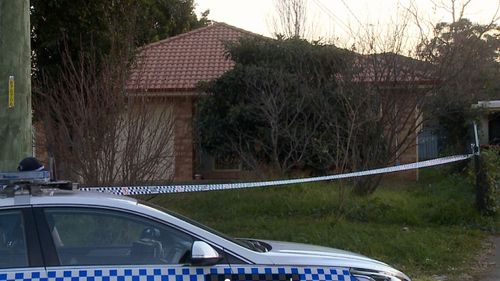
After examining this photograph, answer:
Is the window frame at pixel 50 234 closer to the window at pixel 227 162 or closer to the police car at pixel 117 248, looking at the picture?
the police car at pixel 117 248

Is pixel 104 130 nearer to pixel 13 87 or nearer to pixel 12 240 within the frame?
pixel 13 87

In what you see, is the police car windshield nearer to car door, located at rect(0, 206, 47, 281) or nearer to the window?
car door, located at rect(0, 206, 47, 281)

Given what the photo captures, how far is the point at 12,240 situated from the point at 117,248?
26.1 inches

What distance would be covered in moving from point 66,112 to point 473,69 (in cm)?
712

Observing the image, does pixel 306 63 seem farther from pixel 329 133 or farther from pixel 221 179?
pixel 221 179

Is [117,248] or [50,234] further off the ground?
[50,234]

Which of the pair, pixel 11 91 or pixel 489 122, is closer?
pixel 11 91

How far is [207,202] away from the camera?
12.4 metres

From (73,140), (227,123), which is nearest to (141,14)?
(227,123)

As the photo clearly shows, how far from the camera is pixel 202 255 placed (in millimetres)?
4371

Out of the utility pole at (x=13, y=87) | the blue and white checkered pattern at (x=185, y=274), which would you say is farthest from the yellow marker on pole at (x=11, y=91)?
the blue and white checkered pattern at (x=185, y=274)

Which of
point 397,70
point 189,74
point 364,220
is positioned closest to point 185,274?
point 364,220

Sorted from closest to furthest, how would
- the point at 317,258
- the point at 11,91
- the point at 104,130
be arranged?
the point at 317,258, the point at 11,91, the point at 104,130

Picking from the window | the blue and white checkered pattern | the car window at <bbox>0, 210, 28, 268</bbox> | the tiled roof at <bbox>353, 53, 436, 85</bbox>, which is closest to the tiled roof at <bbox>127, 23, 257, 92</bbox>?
the window
